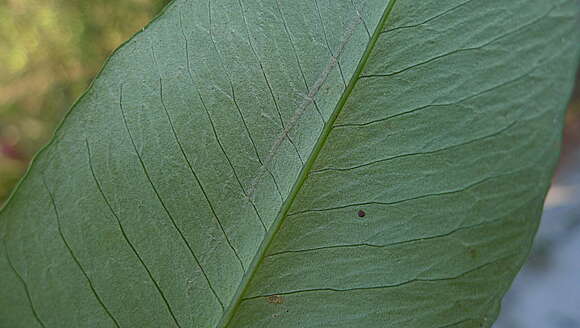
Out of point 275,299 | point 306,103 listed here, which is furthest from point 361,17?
point 275,299

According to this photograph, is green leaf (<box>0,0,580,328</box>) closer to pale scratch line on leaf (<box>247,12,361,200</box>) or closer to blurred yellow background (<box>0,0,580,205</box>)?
pale scratch line on leaf (<box>247,12,361,200</box>)

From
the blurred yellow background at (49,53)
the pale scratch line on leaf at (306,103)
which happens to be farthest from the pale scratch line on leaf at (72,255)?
the blurred yellow background at (49,53)

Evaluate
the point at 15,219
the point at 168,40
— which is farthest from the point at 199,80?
the point at 15,219

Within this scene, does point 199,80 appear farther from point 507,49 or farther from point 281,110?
point 507,49

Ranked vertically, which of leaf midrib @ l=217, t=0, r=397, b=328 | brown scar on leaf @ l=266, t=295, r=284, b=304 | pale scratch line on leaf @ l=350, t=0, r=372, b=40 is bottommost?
brown scar on leaf @ l=266, t=295, r=284, b=304

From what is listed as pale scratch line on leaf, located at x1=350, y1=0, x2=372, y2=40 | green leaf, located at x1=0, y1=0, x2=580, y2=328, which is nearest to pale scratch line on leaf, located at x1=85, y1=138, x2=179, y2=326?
green leaf, located at x1=0, y1=0, x2=580, y2=328

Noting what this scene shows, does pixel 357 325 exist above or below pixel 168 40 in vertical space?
below
